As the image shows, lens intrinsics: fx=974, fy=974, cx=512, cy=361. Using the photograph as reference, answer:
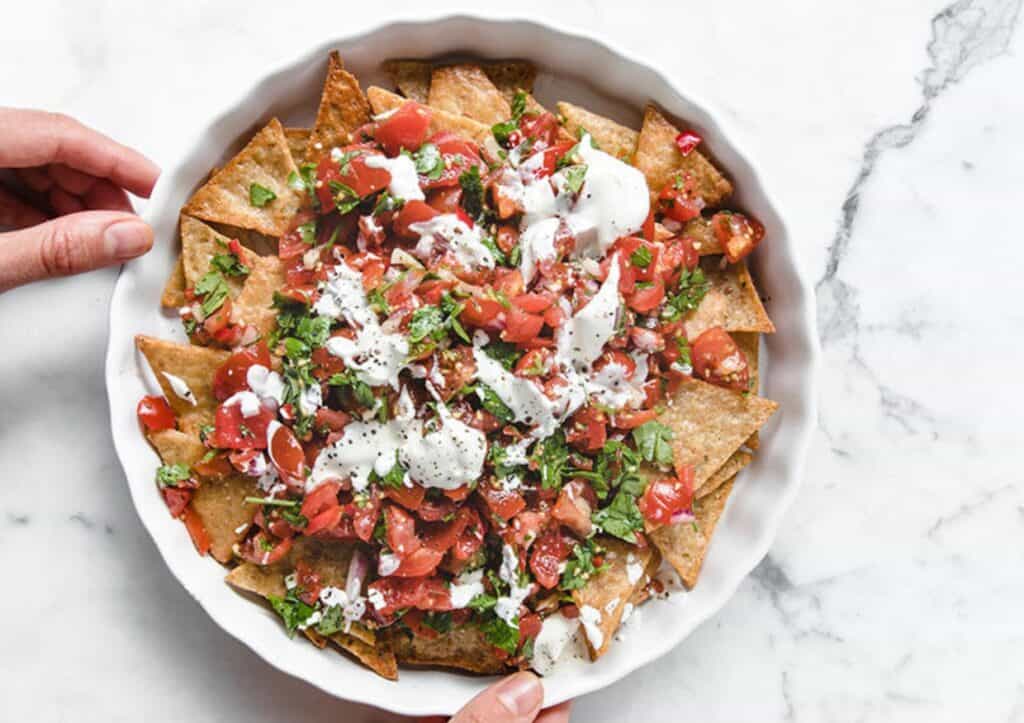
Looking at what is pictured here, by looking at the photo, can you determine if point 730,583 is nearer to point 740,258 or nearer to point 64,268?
point 740,258

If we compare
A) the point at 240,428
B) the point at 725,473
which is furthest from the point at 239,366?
the point at 725,473

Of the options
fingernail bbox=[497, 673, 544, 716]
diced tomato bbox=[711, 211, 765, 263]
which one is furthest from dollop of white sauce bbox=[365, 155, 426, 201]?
fingernail bbox=[497, 673, 544, 716]

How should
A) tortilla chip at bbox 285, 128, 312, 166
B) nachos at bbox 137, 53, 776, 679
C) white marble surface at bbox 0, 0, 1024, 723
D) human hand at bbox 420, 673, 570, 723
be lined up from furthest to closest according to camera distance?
white marble surface at bbox 0, 0, 1024, 723 < tortilla chip at bbox 285, 128, 312, 166 < human hand at bbox 420, 673, 570, 723 < nachos at bbox 137, 53, 776, 679

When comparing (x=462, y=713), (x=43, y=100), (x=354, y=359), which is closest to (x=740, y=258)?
(x=354, y=359)

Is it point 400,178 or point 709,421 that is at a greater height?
point 400,178

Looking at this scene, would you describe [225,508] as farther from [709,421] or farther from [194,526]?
[709,421]

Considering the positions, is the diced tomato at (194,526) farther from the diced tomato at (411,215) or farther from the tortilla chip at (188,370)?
the diced tomato at (411,215)

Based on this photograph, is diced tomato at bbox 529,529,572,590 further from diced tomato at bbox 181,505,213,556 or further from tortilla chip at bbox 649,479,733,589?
diced tomato at bbox 181,505,213,556
